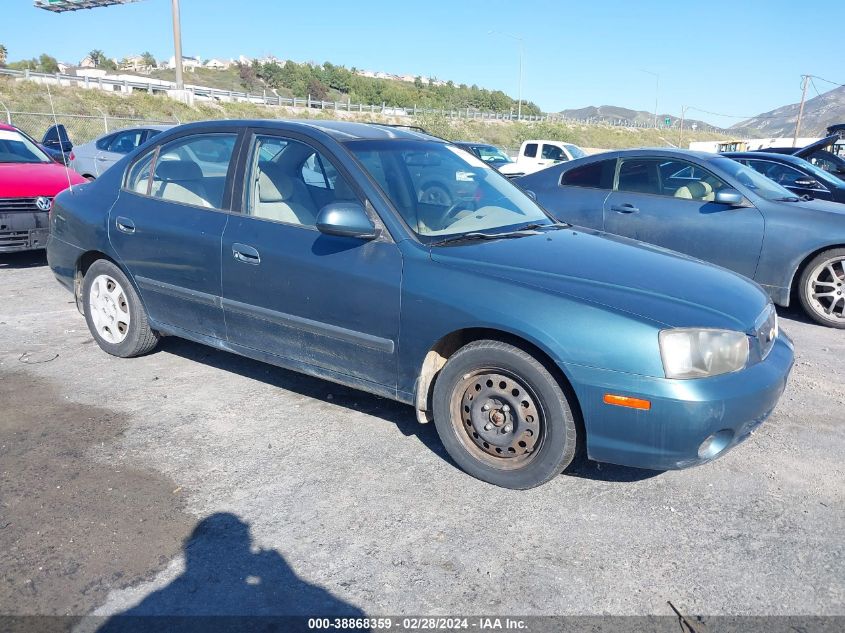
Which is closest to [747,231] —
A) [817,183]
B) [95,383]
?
[817,183]

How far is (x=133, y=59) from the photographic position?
377ft

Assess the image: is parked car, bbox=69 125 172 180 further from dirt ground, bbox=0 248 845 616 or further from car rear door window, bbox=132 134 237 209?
dirt ground, bbox=0 248 845 616

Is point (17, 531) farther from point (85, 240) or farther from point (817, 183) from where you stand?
point (817, 183)

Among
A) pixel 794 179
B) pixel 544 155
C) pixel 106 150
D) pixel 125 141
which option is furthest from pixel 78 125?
pixel 794 179

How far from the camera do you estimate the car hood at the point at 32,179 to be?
25.1 feet

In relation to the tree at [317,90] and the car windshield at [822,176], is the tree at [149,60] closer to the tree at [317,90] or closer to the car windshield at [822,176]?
the tree at [317,90]

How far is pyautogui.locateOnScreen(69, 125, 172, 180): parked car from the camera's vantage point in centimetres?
1194

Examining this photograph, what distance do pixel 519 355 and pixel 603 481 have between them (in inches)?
33.4

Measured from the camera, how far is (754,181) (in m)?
6.64

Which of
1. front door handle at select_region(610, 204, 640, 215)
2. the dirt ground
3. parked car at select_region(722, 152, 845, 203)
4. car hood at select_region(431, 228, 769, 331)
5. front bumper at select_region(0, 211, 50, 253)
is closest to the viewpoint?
the dirt ground

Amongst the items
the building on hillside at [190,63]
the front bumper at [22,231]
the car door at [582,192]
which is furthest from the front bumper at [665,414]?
the building on hillside at [190,63]

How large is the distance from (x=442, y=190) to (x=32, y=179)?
6090 mm

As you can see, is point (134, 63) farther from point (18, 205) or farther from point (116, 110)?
point (18, 205)

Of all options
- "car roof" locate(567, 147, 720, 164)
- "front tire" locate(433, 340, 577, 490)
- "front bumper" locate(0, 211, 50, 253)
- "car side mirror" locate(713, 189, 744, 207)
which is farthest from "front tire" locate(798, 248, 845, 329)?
"front bumper" locate(0, 211, 50, 253)
